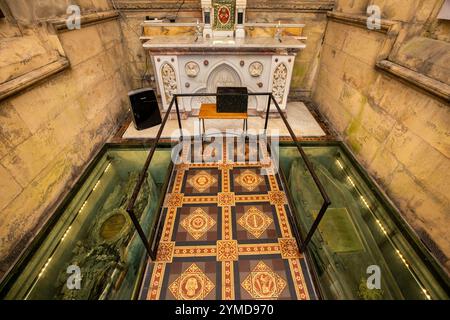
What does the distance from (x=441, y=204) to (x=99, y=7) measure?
6.58 m

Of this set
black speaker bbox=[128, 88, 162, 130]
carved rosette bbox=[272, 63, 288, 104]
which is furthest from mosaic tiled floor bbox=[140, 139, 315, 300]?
carved rosette bbox=[272, 63, 288, 104]

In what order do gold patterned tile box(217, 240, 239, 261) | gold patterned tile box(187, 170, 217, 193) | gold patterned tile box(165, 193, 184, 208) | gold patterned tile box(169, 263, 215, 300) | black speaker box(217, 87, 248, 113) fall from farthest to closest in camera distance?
black speaker box(217, 87, 248, 113) < gold patterned tile box(187, 170, 217, 193) < gold patterned tile box(165, 193, 184, 208) < gold patterned tile box(217, 240, 239, 261) < gold patterned tile box(169, 263, 215, 300)

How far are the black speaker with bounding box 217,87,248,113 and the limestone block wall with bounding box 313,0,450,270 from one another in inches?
84.9

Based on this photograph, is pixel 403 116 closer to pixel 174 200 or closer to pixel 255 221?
pixel 255 221

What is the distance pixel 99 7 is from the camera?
440cm

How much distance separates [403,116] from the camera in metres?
3.01

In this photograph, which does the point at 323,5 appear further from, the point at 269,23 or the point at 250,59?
the point at 250,59

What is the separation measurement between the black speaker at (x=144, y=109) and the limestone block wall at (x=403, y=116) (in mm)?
4111

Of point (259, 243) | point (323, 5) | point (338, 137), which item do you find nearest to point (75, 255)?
point (259, 243)

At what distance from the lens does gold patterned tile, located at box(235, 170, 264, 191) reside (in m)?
3.39

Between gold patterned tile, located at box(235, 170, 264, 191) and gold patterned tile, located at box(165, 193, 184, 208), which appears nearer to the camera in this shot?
gold patterned tile, located at box(165, 193, 184, 208)

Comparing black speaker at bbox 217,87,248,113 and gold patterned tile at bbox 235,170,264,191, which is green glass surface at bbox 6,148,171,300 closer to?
gold patterned tile at bbox 235,170,264,191
